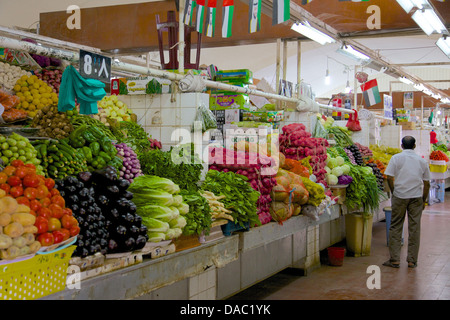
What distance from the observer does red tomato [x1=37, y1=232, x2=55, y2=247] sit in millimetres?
2684

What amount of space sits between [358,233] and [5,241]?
20.0ft

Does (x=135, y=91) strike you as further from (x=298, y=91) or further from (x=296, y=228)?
(x=298, y=91)

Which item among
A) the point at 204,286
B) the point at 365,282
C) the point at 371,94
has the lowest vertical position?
the point at 365,282

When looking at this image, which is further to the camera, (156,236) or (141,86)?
(141,86)

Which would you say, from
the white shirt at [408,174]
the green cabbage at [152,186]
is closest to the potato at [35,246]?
the green cabbage at [152,186]

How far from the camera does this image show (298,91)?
7.66m

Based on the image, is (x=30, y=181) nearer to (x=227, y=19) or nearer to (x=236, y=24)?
(x=227, y=19)

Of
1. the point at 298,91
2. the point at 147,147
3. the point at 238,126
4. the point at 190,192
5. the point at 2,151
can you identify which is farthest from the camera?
the point at 298,91

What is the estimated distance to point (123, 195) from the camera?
349 centimetres

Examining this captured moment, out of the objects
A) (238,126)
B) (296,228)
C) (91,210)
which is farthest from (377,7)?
(91,210)

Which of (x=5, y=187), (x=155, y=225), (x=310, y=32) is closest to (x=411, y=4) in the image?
(x=310, y=32)

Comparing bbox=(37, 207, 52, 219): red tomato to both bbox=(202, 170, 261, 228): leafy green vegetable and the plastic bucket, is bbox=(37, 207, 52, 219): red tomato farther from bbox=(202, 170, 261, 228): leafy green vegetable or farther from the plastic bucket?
the plastic bucket

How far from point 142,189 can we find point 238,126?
8.98ft

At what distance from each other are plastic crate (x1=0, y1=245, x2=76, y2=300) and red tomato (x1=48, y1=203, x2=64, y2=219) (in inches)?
7.3
